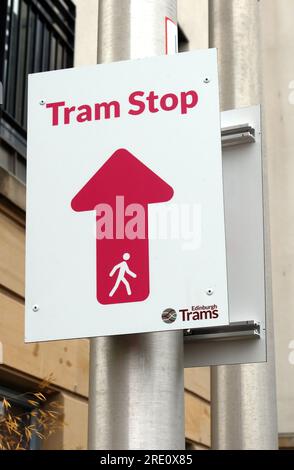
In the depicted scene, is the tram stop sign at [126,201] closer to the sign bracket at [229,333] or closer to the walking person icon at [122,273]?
the walking person icon at [122,273]

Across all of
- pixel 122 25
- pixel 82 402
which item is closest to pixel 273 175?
pixel 82 402

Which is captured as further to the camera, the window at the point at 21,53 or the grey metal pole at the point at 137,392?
the window at the point at 21,53

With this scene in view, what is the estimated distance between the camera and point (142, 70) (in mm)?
3857

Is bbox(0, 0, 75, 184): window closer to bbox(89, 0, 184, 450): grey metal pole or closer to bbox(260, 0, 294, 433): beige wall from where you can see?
bbox(260, 0, 294, 433): beige wall

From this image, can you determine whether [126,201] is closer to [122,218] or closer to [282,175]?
[122,218]

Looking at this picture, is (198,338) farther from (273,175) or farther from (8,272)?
(273,175)

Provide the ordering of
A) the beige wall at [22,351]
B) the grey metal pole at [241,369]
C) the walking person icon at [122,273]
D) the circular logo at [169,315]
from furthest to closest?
1. the beige wall at [22,351]
2. the grey metal pole at [241,369]
3. the walking person icon at [122,273]
4. the circular logo at [169,315]

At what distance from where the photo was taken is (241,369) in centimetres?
607

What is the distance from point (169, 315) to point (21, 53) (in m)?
7.53

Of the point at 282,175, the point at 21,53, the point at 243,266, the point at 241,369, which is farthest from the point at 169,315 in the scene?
the point at 282,175

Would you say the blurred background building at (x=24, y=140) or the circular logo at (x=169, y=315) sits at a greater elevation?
the blurred background building at (x=24, y=140)

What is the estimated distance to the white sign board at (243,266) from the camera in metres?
3.89

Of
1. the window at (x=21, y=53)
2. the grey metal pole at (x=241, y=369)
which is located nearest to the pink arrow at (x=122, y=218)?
the grey metal pole at (x=241, y=369)
